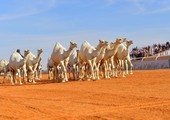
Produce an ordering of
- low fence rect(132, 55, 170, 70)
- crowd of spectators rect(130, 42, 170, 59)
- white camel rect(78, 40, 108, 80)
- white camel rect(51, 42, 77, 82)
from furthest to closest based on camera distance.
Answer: crowd of spectators rect(130, 42, 170, 59) < low fence rect(132, 55, 170, 70) < white camel rect(51, 42, 77, 82) < white camel rect(78, 40, 108, 80)

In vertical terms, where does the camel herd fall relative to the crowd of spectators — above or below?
below

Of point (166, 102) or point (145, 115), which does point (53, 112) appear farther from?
point (166, 102)

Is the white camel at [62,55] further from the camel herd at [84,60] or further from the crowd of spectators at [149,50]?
the crowd of spectators at [149,50]

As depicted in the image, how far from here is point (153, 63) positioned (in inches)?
1841

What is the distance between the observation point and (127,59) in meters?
30.8

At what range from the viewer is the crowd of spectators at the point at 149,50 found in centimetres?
5125

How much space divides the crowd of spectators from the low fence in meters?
2.09

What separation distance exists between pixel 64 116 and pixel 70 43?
16.9 metres

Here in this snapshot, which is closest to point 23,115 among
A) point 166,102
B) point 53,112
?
point 53,112

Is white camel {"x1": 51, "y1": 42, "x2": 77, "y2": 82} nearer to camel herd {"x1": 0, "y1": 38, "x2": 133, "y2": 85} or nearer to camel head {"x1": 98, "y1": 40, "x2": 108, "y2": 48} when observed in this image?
camel herd {"x1": 0, "y1": 38, "x2": 133, "y2": 85}

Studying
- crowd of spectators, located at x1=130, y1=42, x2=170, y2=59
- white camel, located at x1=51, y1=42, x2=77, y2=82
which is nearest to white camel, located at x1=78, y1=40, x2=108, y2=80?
white camel, located at x1=51, y1=42, x2=77, y2=82

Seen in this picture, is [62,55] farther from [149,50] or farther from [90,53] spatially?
[149,50]

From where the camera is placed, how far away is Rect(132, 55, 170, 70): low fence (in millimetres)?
45297

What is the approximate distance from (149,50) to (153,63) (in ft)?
21.6
